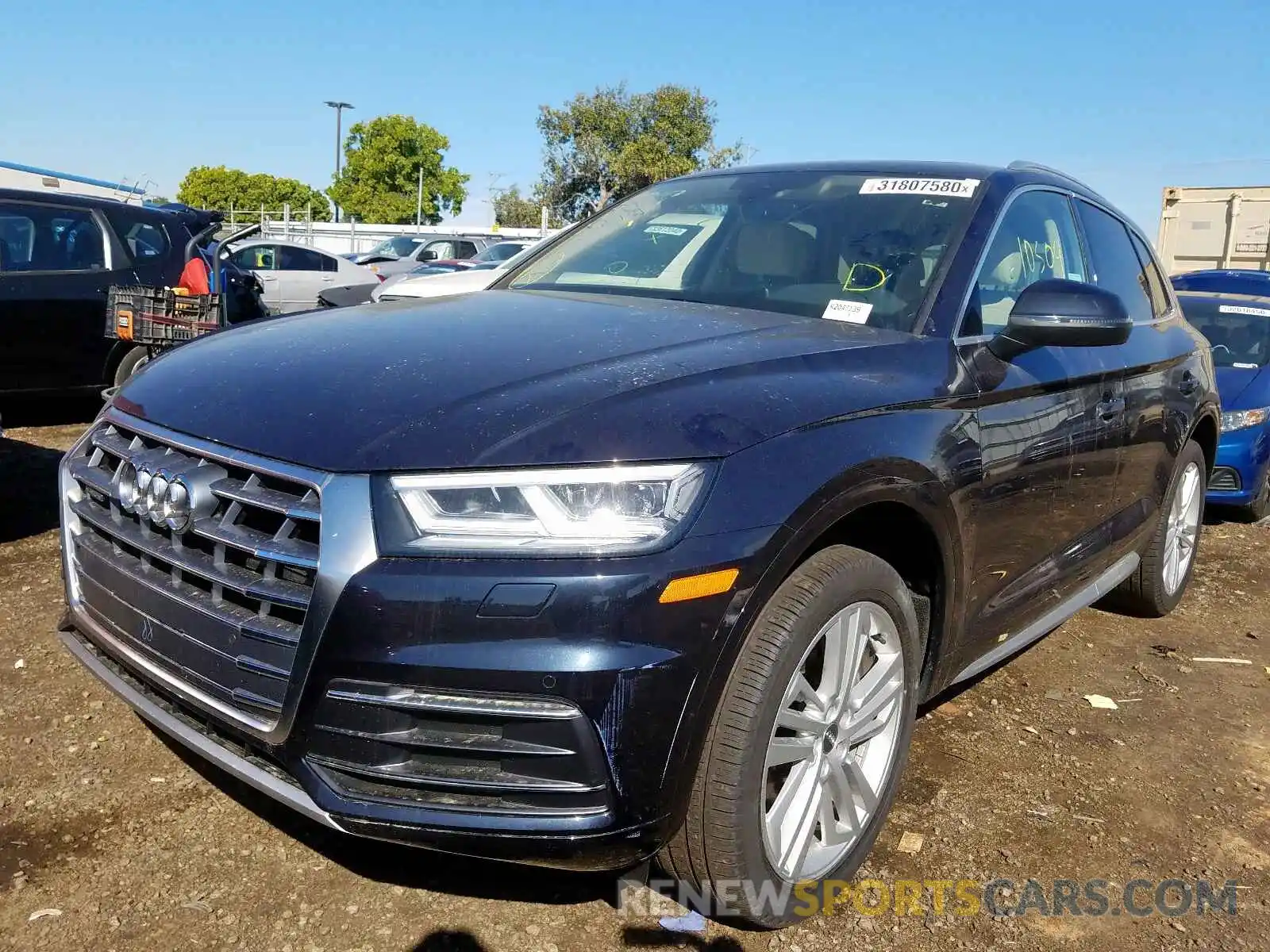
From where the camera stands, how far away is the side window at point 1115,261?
12.6 feet

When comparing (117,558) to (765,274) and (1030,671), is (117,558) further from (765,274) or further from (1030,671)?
(1030,671)

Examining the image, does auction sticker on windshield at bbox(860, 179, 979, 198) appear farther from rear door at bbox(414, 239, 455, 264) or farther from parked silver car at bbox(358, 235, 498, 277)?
rear door at bbox(414, 239, 455, 264)

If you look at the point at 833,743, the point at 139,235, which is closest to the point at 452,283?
the point at 833,743

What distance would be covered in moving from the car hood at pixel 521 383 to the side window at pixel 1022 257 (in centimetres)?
31

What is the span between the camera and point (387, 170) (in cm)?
6241

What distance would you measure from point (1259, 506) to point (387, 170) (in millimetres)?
61237

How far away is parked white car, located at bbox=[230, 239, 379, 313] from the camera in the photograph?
15.1m

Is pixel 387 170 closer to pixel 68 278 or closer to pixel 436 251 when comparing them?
pixel 436 251

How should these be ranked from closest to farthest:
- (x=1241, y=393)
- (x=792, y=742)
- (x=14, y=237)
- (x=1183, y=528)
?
(x=792, y=742)
(x=1183, y=528)
(x=1241, y=393)
(x=14, y=237)

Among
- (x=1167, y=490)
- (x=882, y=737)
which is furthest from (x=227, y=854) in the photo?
(x=1167, y=490)

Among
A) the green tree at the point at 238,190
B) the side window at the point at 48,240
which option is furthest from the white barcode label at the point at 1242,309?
the green tree at the point at 238,190

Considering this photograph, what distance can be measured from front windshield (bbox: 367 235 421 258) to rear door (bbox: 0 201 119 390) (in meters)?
17.0

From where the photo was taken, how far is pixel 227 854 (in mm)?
2508

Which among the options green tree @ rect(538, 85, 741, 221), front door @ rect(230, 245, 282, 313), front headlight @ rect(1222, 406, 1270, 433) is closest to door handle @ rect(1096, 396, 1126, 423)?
front headlight @ rect(1222, 406, 1270, 433)
